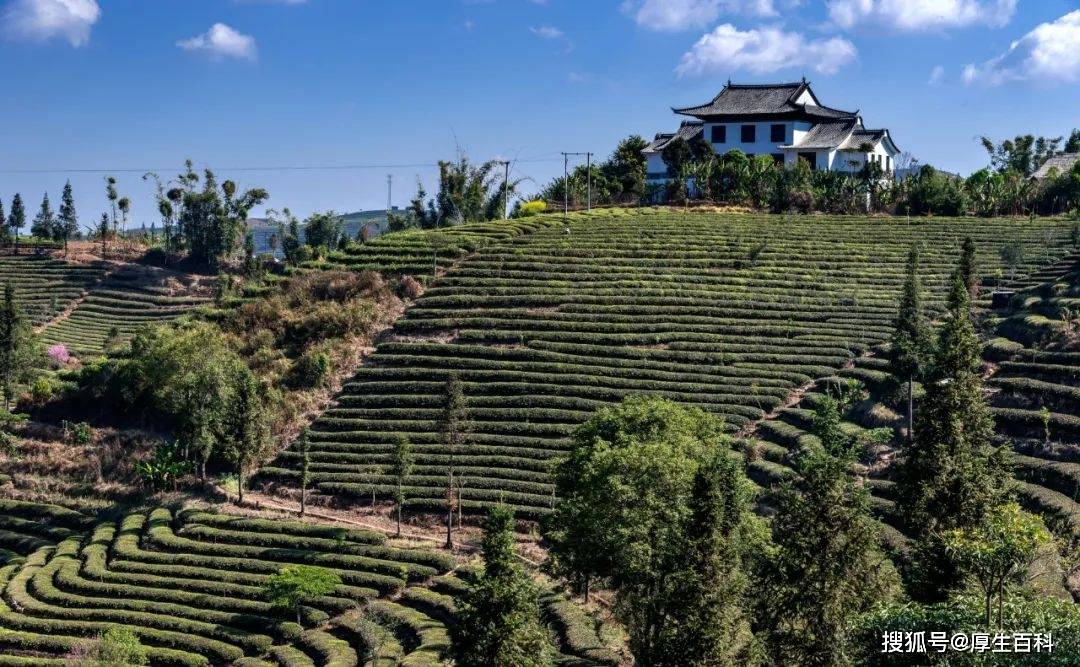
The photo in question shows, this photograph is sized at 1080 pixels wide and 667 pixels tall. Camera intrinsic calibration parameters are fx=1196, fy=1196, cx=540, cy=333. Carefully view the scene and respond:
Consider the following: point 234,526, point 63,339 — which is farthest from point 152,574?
point 63,339

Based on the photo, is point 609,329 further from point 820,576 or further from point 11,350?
point 820,576

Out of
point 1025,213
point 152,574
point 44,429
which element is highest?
point 1025,213

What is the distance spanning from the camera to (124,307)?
111m

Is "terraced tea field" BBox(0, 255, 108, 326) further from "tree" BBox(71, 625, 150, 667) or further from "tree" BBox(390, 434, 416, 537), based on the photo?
"tree" BBox(71, 625, 150, 667)

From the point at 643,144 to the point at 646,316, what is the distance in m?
48.3

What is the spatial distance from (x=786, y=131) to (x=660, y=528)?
77559 millimetres

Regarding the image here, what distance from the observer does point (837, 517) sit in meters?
34.5

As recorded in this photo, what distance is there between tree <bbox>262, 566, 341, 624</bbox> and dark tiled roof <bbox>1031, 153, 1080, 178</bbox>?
84427 mm

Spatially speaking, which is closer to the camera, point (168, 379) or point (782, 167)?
point (168, 379)

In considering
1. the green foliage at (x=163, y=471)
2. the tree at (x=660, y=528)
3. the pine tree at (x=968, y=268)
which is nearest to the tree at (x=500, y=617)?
the tree at (x=660, y=528)

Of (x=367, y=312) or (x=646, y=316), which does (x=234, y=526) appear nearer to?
(x=367, y=312)

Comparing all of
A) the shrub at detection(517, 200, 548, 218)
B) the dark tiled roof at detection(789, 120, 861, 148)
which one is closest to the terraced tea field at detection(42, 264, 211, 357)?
the shrub at detection(517, 200, 548, 218)

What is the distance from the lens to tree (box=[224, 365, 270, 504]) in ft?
198

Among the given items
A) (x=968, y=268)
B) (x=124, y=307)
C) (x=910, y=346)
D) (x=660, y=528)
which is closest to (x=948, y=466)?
(x=660, y=528)
